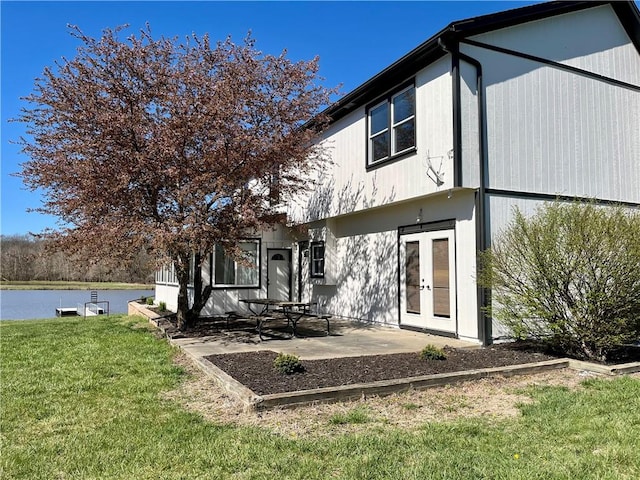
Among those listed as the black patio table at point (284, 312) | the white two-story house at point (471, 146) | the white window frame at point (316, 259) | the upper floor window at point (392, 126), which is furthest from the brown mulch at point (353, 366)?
the white window frame at point (316, 259)

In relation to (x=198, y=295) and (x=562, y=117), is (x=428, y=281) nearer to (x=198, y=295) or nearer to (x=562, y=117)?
(x=562, y=117)

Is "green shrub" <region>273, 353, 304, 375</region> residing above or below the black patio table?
below

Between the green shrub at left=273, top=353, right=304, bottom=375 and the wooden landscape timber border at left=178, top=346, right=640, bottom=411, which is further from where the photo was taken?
the green shrub at left=273, top=353, right=304, bottom=375

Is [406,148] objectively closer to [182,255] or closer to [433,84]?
[433,84]

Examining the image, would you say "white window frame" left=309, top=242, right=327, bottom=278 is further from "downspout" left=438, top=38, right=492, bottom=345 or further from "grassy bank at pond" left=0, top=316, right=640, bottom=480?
"grassy bank at pond" left=0, top=316, right=640, bottom=480

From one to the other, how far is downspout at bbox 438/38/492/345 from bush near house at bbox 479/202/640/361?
0.52m

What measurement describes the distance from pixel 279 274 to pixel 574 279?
952 centimetres

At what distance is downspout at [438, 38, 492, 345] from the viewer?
8.30 m

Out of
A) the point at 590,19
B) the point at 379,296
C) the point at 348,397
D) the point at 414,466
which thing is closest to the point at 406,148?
the point at 379,296

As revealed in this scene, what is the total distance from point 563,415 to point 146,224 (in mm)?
7138

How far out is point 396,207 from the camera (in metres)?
11.1

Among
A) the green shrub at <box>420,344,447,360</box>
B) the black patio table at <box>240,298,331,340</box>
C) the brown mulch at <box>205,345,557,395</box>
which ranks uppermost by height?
the black patio table at <box>240,298,331,340</box>

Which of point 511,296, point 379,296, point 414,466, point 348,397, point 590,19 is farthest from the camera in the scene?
point 379,296

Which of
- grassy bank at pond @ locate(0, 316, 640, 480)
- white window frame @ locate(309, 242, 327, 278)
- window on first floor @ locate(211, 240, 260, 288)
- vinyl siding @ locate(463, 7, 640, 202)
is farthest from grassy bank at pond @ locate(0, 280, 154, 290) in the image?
grassy bank at pond @ locate(0, 316, 640, 480)
